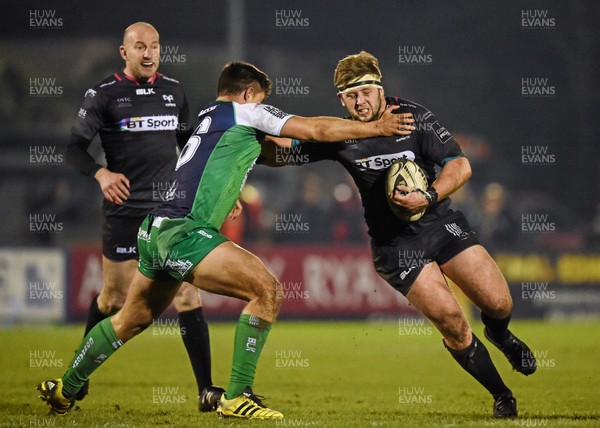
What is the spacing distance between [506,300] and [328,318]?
9481mm

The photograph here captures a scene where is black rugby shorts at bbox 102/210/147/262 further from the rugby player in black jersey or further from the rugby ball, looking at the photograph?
the rugby ball

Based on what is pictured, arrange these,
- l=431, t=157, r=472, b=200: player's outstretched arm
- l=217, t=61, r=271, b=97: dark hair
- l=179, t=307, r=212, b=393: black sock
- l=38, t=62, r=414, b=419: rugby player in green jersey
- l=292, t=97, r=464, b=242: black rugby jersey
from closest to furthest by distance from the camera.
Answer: l=38, t=62, r=414, b=419: rugby player in green jersey, l=217, t=61, r=271, b=97: dark hair, l=431, t=157, r=472, b=200: player's outstretched arm, l=292, t=97, r=464, b=242: black rugby jersey, l=179, t=307, r=212, b=393: black sock

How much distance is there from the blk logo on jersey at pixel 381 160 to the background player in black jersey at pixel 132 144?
67.8 inches

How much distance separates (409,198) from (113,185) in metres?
2.23

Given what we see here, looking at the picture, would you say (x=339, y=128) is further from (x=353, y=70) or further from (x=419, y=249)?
(x=419, y=249)

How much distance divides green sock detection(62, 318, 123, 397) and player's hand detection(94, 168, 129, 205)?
1.00 meters

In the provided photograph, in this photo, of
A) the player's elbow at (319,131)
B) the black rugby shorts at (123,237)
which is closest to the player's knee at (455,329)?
the player's elbow at (319,131)

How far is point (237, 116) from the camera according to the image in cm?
678

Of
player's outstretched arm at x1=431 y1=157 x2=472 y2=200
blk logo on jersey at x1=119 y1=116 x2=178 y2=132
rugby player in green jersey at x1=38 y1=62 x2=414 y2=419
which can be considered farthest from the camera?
blk logo on jersey at x1=119 y1=116 x2=178 y2=132

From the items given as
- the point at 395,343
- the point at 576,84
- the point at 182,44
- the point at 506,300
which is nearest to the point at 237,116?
the point at 506,300

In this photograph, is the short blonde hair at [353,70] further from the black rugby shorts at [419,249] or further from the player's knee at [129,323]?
the player's knee at [129,323]

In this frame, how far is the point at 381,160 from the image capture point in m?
7.36

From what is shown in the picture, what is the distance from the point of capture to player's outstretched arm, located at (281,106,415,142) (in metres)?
6.69

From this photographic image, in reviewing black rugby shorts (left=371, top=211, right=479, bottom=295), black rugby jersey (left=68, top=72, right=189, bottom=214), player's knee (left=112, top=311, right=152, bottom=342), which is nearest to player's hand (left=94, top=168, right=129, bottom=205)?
black rugby jersey (left=68, top=72, right=189, bottom=214)
